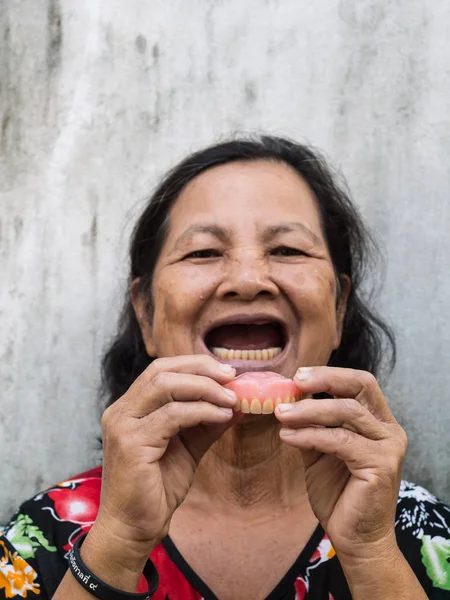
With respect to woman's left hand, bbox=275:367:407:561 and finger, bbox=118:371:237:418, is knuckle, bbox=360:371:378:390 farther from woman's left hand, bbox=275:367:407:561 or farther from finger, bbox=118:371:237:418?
finger, bbox=118:371:237:418

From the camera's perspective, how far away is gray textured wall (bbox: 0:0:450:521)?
2930 millimetres

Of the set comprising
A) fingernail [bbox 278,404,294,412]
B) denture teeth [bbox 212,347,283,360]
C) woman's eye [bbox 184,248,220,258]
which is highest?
woman's eye [bbox 184,248,220,258]

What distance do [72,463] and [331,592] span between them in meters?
1.40

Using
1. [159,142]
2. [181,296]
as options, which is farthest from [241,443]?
[159,142]

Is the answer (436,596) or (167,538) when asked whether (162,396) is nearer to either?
(167,538)

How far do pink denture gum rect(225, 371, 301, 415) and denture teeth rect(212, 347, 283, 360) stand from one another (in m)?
0.34

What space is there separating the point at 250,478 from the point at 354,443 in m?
0.68

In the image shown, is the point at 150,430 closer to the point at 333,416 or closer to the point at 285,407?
the point at 285,407

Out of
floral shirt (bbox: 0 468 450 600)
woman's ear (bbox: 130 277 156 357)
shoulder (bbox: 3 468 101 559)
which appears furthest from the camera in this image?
woman's ear (bbox: 130 277 156 357)

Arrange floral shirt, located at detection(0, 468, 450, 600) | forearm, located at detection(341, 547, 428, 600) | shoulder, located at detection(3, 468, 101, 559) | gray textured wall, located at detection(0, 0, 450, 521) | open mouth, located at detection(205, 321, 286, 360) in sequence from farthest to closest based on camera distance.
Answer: gray textured wall, located at detection(0, 0, 450, 521) → open mouth, located at detection(205, 321, 286, 360) → shoulder, located at detection(3, 468, 101, 559) → floral shirt, located at detection(0, 468, 450, 600) → forearm, located at detection(341, 547, 428, 600)

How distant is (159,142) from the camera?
9.91 feet

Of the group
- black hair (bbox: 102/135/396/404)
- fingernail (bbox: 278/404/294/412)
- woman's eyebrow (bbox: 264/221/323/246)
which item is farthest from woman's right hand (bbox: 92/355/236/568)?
black hair (bbox: 102/135/396/404)

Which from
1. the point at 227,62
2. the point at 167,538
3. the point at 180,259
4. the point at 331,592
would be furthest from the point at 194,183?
the point at 331,592

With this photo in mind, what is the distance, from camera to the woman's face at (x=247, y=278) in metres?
2.04
